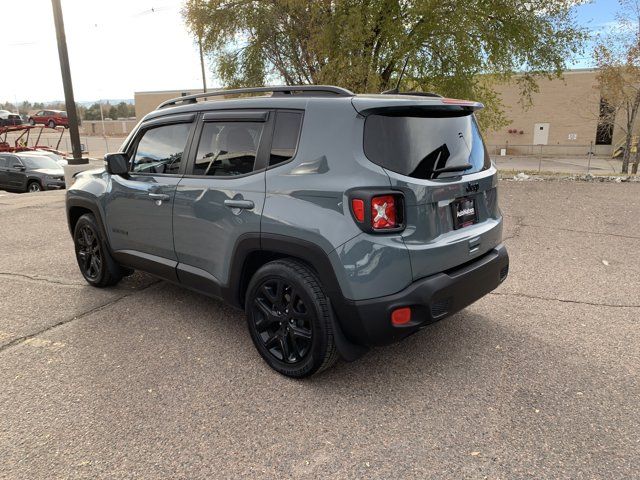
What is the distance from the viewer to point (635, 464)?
239cm

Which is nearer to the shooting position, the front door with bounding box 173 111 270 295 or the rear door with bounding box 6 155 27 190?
the front door with bounding box 173 111 270 295

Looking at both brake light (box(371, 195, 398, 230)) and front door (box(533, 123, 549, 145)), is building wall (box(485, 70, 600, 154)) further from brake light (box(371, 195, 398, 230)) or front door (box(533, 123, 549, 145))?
brake light (box(371, 195, 398, 230))


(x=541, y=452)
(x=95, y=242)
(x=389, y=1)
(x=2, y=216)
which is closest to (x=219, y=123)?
(x=95, y=242)

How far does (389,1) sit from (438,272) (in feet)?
35.9

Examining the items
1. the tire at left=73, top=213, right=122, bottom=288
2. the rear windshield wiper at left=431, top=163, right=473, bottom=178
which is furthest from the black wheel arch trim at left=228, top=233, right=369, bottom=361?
the tire at left=73, top=213, right=122, bottom=288

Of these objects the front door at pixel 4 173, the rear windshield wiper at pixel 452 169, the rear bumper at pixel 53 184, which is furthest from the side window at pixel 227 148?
the front door at pixel 4 173

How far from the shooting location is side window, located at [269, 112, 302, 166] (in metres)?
3.14

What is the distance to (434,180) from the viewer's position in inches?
115

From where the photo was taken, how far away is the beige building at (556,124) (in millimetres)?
41781

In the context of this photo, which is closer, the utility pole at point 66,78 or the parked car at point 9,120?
the utility pole at point 66,78

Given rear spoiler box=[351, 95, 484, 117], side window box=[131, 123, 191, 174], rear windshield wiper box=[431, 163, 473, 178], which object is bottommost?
rear windshield wiper box=[431, 163, 473, 178]

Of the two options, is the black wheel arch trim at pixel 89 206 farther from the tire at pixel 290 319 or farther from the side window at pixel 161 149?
the tire at pixel 290 319

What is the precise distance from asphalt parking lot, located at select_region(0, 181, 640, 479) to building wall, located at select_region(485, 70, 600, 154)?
4121 cm

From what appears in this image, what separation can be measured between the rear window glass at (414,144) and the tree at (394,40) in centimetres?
949
